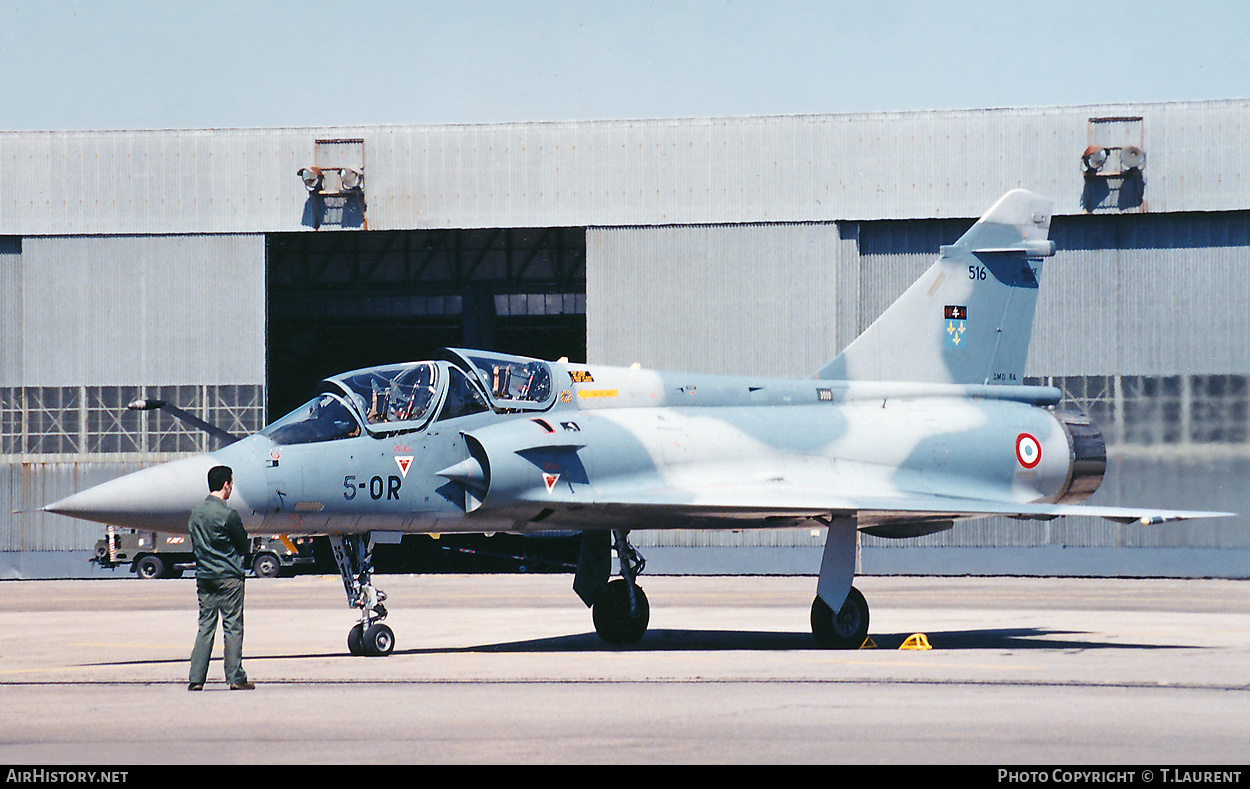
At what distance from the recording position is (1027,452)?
16188 millimetres

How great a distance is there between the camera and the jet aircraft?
12.8 metres

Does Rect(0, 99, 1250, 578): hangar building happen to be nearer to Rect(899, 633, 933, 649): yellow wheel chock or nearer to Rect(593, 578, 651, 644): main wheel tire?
Rect(593, 578, 651, 644): main wheel tire

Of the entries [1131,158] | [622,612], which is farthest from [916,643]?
[1131,158]

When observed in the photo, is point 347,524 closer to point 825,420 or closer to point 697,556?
point 825,420

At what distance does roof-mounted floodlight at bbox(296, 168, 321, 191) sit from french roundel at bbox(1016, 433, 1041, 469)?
2157 centimetres

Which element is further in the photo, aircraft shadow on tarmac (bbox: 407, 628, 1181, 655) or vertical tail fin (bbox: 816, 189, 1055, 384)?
vertical tail fin (bbox: 816, 189, 1055, 384)

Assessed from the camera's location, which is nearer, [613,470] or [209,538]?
[209,538]

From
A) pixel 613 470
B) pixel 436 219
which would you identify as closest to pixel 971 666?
pixel 613 470

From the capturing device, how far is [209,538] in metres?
10.2

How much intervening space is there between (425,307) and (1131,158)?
852 inches

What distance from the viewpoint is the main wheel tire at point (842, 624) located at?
1412cm

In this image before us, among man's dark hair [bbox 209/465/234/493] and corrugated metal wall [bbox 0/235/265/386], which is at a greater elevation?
corrugated metal wall [bbox 0/235/265/386]

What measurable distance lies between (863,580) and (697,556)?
4254 mm

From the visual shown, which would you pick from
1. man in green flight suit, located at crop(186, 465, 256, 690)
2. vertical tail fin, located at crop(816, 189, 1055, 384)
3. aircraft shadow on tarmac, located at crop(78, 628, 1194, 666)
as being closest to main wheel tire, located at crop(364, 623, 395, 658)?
aircraft shadow on tarmac, located at crop(78, 628, 1194, 666)
